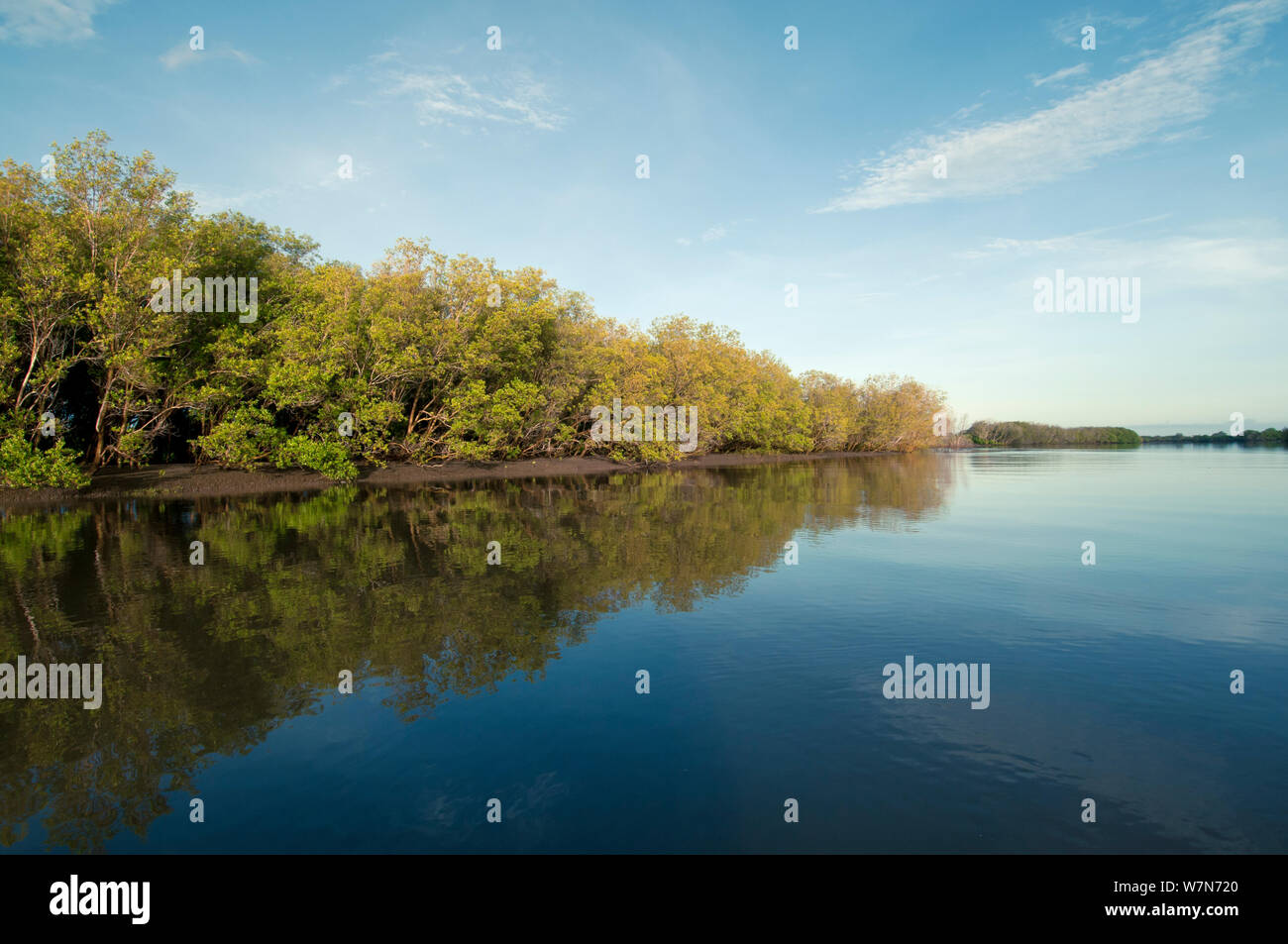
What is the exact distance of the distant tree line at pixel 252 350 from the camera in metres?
26.6

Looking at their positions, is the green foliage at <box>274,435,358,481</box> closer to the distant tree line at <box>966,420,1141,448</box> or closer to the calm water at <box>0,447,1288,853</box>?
the calm water at <box>0,447,1288,853</box>

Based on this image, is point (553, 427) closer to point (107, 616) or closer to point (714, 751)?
point (107, 616)

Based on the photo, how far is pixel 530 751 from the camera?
596cm

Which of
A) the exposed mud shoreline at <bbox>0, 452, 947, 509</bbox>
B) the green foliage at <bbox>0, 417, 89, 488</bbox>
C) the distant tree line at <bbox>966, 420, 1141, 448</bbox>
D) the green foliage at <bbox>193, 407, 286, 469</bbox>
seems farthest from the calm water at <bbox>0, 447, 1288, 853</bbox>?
the distant tree line at <bbox>966, 420, 1141, 448</bbox>

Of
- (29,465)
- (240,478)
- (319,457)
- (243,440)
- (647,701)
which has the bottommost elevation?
(647,701)

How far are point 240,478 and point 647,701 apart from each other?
3586cm

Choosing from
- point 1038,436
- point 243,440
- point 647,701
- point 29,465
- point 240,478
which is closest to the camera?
point 647,701

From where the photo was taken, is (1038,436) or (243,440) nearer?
(243,440)

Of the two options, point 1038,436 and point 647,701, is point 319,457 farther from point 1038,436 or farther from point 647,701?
point 1038,436

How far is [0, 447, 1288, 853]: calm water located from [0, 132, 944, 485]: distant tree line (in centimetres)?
1549

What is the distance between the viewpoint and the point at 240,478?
116ft

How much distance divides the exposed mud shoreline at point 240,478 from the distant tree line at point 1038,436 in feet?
→ 517

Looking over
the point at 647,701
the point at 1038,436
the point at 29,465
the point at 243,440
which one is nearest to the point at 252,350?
the point at 243,440
